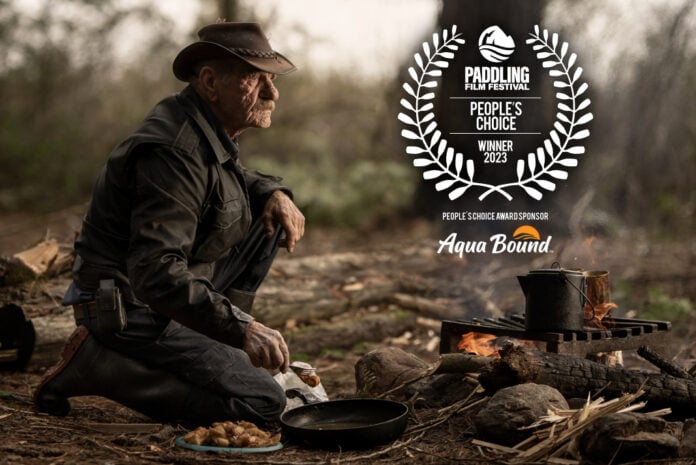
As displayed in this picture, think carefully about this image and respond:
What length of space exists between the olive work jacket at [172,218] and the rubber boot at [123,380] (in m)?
0.30

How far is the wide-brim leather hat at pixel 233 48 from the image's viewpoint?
3664 millimetres

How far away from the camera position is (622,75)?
11742 mm

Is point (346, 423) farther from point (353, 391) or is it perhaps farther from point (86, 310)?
point (86, 310)

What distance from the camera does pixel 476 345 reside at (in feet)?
15.0

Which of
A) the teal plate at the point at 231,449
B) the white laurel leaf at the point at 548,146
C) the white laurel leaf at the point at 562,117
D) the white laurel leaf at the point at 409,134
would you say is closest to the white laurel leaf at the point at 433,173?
the white laurel leaf at the point at 409,134

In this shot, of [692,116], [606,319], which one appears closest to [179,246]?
[606,319]

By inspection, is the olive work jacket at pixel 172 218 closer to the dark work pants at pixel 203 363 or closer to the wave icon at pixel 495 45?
the dark work pants at pixel 203 363

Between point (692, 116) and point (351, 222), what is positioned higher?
point (692, 116)

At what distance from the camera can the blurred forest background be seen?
11.6 metres

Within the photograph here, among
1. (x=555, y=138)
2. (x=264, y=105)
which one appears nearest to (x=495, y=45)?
(x=555, y=138)

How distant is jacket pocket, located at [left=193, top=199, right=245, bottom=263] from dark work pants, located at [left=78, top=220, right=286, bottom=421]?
1.26 ft

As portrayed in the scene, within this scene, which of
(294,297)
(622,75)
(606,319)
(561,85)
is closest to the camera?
(606,319)

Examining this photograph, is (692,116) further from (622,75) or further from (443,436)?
(443,436)

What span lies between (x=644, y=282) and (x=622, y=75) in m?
4.56
